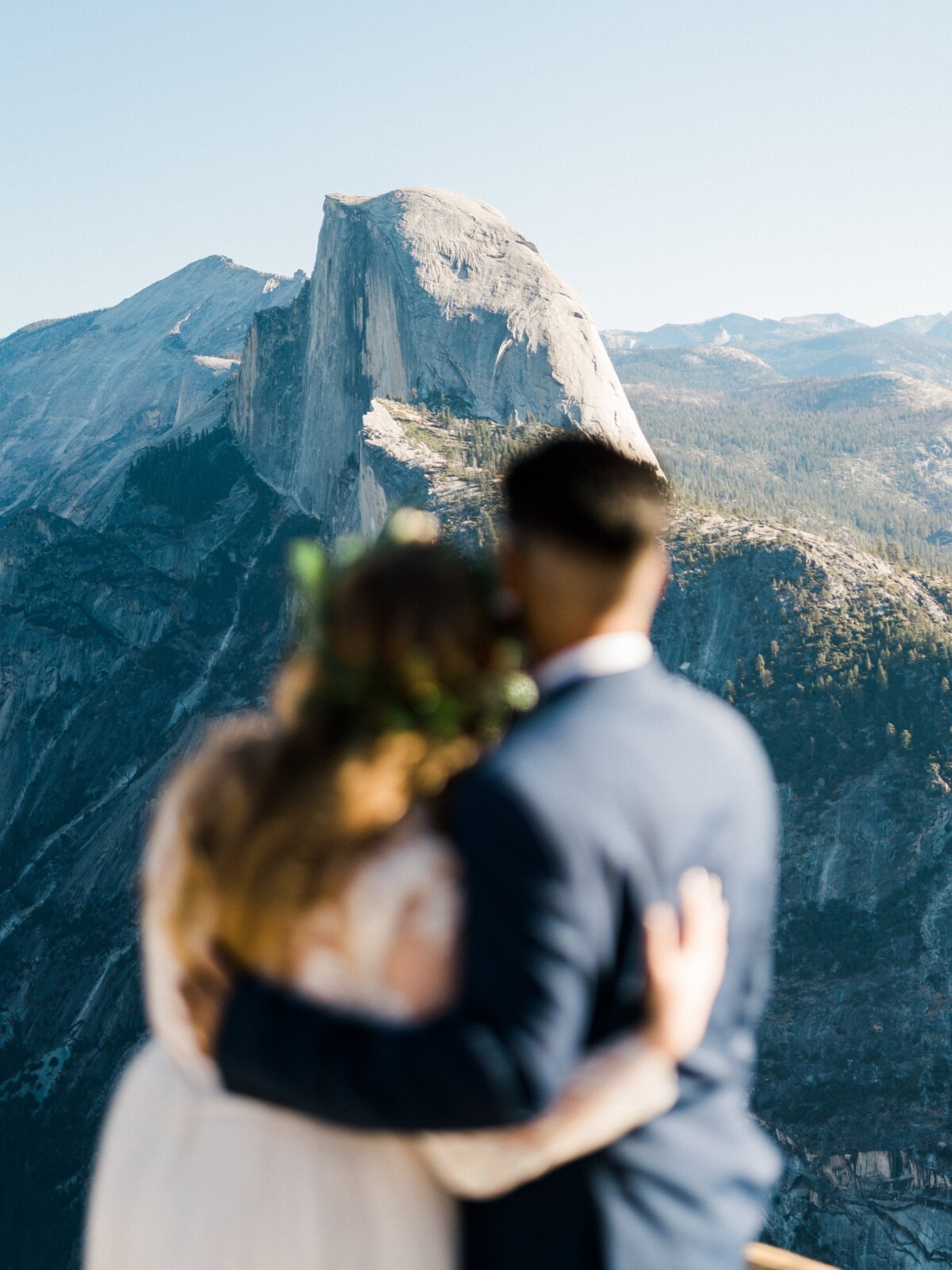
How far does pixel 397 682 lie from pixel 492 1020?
0.67m

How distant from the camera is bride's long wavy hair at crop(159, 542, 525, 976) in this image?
88.4 inches

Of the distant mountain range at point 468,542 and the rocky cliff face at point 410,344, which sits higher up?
the rocky cliff face at point 410,344

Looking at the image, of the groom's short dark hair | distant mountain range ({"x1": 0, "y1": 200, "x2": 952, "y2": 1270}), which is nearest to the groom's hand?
the groom's short dark hair

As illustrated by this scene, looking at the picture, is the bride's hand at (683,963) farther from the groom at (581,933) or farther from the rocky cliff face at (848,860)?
the rocky cliff face at (848,860)

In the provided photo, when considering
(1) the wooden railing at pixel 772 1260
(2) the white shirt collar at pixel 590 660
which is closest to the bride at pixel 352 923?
(2) the white shirt collar at pixel 590 660

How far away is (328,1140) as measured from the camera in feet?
7.86

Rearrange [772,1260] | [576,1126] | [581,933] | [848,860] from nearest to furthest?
[581,933] < [576,1126] < [772,1260] < [848,860]

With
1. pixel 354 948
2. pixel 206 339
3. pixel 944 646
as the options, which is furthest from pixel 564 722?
pixel 206 339

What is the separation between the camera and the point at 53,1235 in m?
48.8

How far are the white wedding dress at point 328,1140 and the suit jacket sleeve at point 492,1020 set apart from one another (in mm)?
100

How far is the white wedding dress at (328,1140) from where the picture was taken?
2.17m

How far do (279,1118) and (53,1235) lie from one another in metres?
55.3

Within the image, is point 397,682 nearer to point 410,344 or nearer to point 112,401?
point 410,344

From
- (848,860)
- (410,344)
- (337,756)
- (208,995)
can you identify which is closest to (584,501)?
(337,756)
